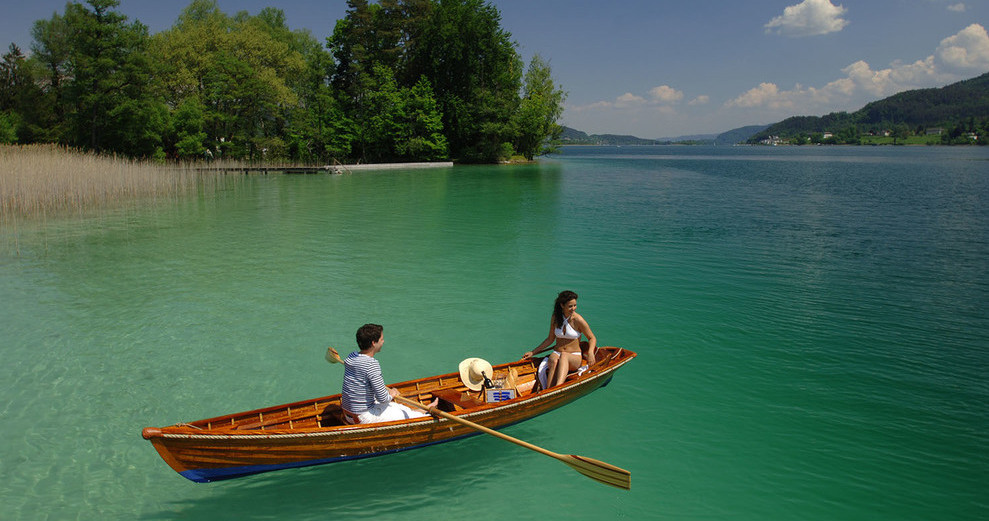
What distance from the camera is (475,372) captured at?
6770 mm

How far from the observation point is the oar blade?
206 inches

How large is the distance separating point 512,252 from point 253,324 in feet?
27.2

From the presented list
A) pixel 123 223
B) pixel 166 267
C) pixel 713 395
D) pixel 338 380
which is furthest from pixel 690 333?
pixel 123 223

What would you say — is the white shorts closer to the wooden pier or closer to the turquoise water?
the turquoise water

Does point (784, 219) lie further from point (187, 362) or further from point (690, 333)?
point (187, 362)

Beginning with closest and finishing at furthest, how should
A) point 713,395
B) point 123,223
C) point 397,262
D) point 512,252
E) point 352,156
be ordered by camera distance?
1. point 713,395
2. point 397,262
3. point 512,252
4. point 123,223
5. point 352,156

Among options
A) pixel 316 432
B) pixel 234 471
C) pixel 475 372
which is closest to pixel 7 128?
pixel 234 471

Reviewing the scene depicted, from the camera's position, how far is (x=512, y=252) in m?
16.8

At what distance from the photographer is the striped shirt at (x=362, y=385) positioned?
543 centimetres

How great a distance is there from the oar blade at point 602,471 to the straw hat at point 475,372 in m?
1.67

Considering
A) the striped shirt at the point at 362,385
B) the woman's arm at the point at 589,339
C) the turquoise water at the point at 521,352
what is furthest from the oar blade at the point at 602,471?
the woman's arm at the point at 589,339

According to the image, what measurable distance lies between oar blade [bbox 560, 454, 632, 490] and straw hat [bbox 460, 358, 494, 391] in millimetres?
1667

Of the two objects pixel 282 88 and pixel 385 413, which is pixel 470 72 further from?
pixel 385 413

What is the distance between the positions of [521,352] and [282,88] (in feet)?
157
